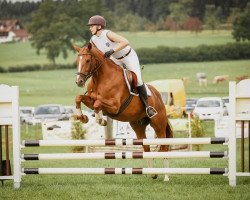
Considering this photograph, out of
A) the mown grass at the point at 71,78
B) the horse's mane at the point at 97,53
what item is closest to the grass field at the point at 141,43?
the mown grass at the point at 71,78

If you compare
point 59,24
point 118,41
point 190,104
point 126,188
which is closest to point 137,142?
point 126,188

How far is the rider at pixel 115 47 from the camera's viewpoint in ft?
21.7

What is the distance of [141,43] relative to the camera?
1939 centimetres

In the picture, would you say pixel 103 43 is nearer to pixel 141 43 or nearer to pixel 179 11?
pixel 141 43

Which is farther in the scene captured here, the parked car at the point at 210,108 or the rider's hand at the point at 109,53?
the parked car at the point at 210,108

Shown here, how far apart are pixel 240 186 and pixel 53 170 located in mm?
1960

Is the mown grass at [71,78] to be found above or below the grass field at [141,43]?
below

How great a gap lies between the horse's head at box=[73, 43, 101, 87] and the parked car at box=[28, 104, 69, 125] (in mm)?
13596

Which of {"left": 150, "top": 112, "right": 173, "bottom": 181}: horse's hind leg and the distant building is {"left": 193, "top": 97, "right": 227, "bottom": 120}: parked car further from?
{"left": 150, "top": 112, "right": 173, "bottom": 181}: horse's hind leg

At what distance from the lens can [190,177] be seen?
24.1 ft

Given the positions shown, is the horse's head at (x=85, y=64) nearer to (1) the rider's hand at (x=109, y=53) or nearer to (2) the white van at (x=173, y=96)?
(1) the rider's hand at (x=109, y=53)

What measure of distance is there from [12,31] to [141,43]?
4.07 m

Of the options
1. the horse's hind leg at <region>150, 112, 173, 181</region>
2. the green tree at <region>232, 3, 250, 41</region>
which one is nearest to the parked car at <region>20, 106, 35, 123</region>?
the green tree at <region>232, 3, 250, 41</region>

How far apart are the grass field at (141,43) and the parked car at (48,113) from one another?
1.83 meters
